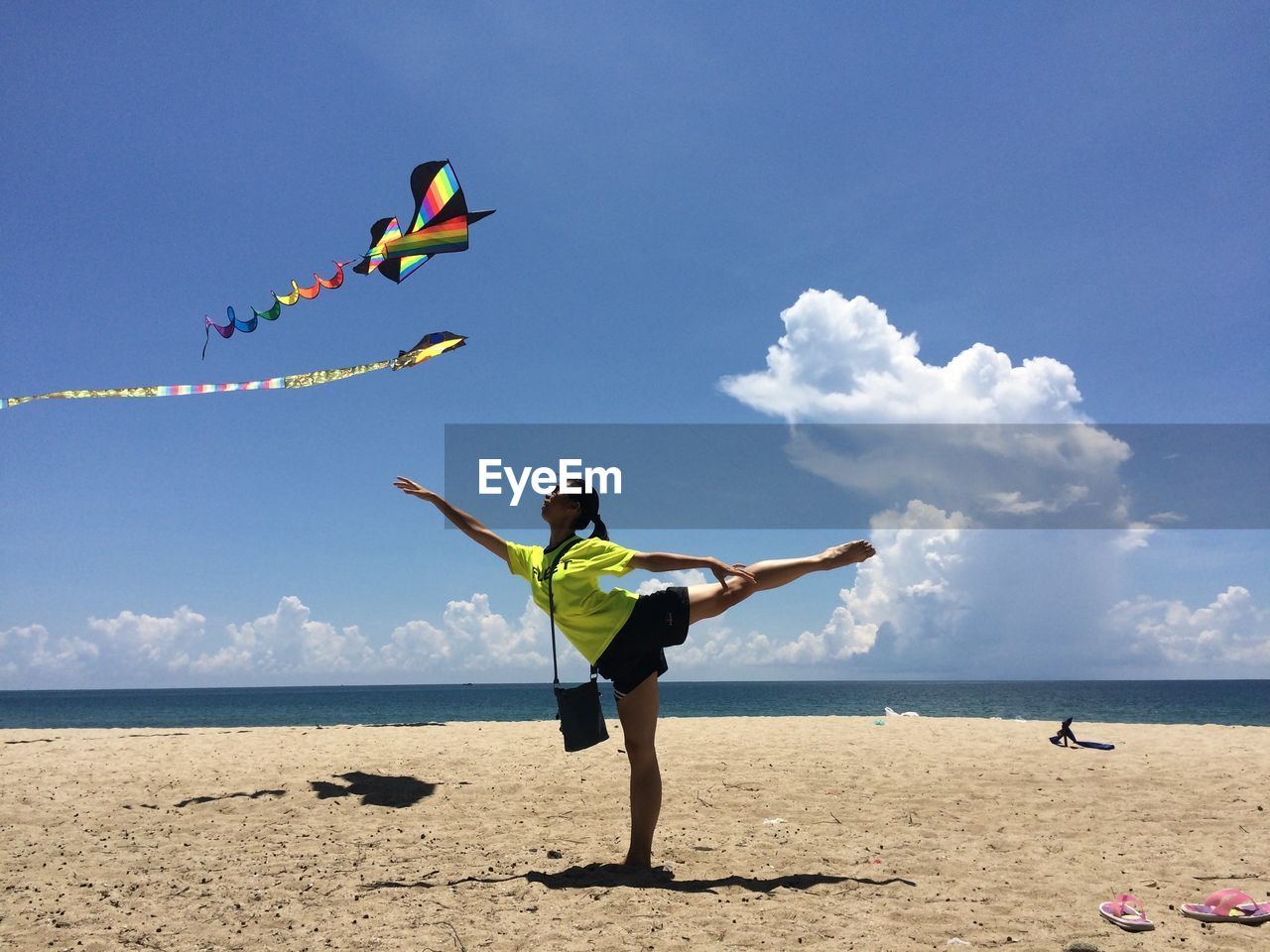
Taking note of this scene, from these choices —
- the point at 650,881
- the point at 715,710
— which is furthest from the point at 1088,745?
the point at 715,710

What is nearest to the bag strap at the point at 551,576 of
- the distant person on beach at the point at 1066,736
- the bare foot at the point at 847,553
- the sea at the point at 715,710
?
the bare foot at the point at 847,553

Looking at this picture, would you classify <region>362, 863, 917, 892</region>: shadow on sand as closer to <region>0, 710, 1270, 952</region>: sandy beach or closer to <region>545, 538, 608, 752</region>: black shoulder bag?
<region>0, 710, 1270, 952</region>: sandy beach

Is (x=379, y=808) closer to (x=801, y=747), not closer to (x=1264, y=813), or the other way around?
(x=801, y=747)

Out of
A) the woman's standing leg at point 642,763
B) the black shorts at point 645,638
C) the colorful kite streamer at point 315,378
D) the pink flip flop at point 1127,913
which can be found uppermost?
the colorful kite streamer at point 315,378

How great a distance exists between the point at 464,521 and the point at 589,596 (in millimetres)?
1045

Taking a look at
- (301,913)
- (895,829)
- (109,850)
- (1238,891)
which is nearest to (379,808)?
(109,850)

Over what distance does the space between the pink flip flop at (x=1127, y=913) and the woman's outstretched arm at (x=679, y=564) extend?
2.66m

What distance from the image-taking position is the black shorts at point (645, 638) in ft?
15.4

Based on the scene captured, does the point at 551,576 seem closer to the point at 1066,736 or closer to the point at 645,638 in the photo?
the point at 645,638

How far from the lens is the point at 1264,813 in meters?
6.59

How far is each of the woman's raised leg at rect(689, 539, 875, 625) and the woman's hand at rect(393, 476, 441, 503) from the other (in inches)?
72.5

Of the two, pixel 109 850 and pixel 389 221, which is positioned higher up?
pixel 389 221

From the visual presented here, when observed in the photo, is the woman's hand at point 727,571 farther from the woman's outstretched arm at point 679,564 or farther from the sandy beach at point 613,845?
the sandy beach at point 613,845

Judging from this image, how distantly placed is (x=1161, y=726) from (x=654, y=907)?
13945 mm
